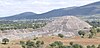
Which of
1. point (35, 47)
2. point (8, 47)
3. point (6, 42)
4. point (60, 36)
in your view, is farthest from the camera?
point (60, 36)

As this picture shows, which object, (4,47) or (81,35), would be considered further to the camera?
(81,35)

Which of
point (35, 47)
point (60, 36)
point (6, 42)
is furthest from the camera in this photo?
point (60, 36)

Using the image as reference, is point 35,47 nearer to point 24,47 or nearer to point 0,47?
point 24,47

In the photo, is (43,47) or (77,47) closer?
(77,47)

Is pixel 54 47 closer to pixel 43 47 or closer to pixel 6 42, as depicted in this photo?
pixel 43 47

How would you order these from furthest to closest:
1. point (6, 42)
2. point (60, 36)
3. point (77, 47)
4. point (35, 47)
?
point (60, 36)
point (6, 42)
point (35, 47)
point (77, 47)

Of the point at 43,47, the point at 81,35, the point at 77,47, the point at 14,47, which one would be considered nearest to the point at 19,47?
the point at 14,47

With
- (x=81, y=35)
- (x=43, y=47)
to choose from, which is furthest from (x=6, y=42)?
(x=81, y=35)

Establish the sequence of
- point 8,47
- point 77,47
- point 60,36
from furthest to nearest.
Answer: point 60,36 < point 8,47 < point 77,47
